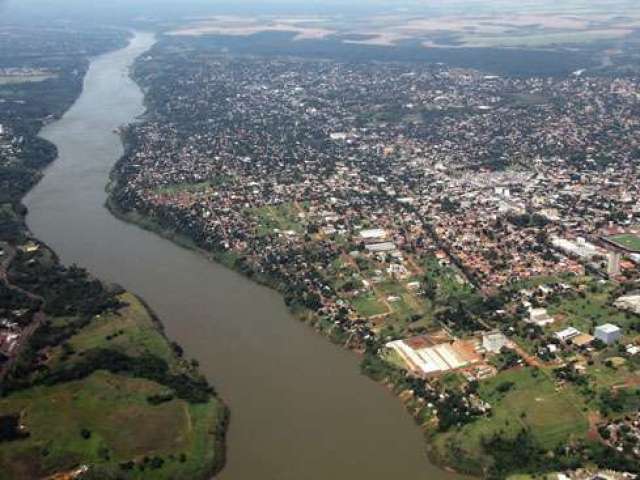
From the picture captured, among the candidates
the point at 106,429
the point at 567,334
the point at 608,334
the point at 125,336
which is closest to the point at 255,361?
the point at 125,336

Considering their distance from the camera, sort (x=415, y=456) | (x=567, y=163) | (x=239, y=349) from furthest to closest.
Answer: (x=567, y=163) → (x=239, y=349) → (x=415, y=456)

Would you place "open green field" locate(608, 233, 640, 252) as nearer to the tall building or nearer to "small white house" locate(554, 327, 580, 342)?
the tall building

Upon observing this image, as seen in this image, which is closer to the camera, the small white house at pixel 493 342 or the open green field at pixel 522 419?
the open green field at pixel 522 419

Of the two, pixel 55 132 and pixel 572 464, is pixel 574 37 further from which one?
pixel 572 464

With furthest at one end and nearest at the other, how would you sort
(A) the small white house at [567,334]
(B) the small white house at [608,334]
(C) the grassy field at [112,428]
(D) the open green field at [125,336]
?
(D) the open green field at [125,336], (A) the small white house at [567,334], (B) the small white house at [608,334], (C) the grassy field at [112,428]

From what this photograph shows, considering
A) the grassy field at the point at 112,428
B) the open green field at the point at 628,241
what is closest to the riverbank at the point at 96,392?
the grassy field at the point at 112,428

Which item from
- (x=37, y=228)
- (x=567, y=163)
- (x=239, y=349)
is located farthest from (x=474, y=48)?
(x=239, y=349)

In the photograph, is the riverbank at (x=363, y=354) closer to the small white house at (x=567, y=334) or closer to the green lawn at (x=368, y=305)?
the green lawn at (x=368, y=305)
